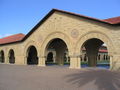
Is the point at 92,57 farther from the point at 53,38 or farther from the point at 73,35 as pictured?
the point at 53,38

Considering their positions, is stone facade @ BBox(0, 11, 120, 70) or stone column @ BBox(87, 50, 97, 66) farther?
stone column @ BBox(87, 50, 97, 66)

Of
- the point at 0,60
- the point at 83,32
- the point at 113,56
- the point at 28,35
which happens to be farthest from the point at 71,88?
the point at 0,60

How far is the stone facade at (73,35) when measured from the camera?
1716cm

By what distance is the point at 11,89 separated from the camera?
8430 mm

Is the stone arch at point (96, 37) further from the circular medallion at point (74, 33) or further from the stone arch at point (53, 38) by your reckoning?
the stone arch at point (53, 38)

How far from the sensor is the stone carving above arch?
1730 centimetres

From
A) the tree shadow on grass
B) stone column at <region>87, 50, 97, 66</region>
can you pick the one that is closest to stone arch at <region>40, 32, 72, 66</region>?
stone column at <region>87, 50, 97, 66</region>

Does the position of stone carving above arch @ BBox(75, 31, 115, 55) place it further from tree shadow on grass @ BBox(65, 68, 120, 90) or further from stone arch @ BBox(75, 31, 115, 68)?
tree shadow on grass @ BBox(65, 68, 120, 90)

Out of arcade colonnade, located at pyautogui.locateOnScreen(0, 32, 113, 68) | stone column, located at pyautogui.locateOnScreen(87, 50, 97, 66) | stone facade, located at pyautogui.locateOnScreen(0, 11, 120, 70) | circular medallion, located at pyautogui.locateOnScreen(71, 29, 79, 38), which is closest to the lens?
stone facade, located at pyautogui.locateOnScreen(0, 11, 120, 70)

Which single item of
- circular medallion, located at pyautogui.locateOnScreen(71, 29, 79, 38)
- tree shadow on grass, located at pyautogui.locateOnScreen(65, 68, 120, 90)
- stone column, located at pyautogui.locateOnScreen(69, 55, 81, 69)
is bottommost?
tree shadow on grass, located at pyautogui.locateOnScreen(65, 68, 120, 90)

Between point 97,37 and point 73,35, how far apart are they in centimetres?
352

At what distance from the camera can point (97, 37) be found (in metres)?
18.2

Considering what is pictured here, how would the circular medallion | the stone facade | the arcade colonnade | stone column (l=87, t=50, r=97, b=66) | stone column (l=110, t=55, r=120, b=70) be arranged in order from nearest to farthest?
stone column (l=110, t=55, r=120, b=70) < the stone facade < the arcade colonnade < the circular medallion < stone column (l=87, t=50, r=97, b=66)

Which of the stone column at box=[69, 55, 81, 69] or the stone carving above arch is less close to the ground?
the stone carving above arch
